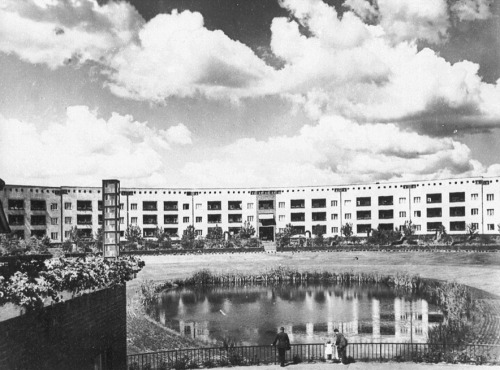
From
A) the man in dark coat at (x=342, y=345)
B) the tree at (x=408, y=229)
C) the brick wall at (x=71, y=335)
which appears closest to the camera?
the brick wall at (x=71, y=335)

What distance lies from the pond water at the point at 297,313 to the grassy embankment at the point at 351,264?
13.7 feet

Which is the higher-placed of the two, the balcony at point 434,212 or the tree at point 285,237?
the balcony at point 434,212

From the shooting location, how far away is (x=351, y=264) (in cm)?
5403

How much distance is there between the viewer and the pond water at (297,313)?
28.7m

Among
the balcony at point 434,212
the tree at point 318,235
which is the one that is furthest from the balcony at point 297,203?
the balcony at point 434,212

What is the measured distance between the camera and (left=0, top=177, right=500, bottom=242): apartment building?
74000mm

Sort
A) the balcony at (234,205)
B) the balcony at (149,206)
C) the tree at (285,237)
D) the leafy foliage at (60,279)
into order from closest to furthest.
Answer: the leafy foliage at (60,279)
the tree at (285,237)
the balcony at (149,206)
the balcony at (234,205)

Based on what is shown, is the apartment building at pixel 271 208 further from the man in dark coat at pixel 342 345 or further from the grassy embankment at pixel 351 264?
the man in dark coat at pixel 342 345

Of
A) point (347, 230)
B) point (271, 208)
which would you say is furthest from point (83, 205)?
point (347, 230)

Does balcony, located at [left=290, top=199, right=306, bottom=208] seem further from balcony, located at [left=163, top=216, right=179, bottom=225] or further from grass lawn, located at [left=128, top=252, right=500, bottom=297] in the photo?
grass lawn, located at [left=128, top=252, right=500, bottom=297]

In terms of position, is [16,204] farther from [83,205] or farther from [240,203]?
[240,203]

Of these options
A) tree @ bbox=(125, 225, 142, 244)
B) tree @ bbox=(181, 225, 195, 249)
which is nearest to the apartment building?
tree @ bbox=(125, 225, 142, 244)

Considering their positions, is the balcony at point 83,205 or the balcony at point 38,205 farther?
the balcony at point 83,205

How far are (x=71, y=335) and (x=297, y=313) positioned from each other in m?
25.1
